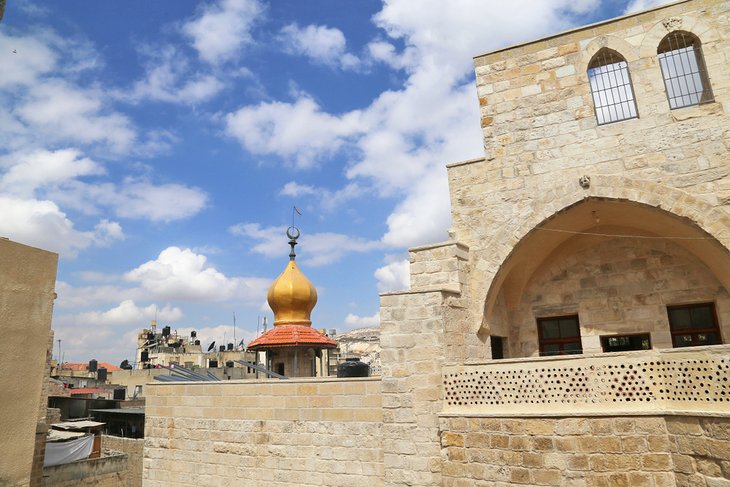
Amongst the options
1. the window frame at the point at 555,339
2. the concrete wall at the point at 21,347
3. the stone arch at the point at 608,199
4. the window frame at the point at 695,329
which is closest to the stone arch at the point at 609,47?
the stone arch at the point at 608,199

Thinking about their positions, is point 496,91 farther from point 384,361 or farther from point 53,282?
point 53,282

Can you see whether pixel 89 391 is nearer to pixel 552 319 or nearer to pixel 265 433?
pixel 265 433

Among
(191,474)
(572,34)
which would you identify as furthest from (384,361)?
(572,34)

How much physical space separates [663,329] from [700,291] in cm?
89

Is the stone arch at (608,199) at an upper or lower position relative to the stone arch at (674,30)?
lower

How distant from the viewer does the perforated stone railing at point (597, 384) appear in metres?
5.40

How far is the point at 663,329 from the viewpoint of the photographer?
8953mm

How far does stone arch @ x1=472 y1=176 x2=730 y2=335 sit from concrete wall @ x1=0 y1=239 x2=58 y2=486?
7.04 metres

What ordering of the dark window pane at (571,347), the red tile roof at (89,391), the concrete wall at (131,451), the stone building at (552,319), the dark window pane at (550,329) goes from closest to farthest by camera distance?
the stone building at (552,319) → the dark window pane at (571,347) → the dark window pane at (550,329) → the concrete wall at (131,451) → the red tile roof at (89,391)

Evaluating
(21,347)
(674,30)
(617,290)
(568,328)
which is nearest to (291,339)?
(21,347)

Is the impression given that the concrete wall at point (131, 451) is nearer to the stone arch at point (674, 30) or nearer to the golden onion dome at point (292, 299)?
the golden onion dome at point (292, 299)

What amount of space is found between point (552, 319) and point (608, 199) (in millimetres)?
2954

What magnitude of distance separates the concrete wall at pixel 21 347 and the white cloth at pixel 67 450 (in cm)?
946

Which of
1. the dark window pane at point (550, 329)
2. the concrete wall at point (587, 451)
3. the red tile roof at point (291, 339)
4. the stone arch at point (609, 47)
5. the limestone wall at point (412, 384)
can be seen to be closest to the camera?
the concrete wall at point (587, 451)
